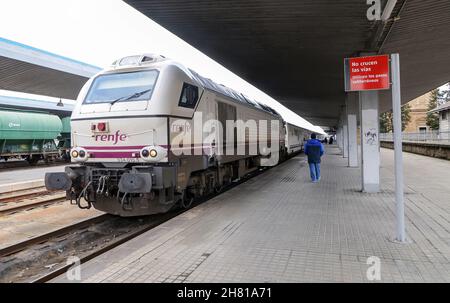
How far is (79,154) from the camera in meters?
7.24

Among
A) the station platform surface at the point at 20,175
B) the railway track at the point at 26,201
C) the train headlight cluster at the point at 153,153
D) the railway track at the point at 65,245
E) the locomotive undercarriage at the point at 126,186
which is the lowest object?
the railway track at the point at 65,245

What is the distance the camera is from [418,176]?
14359mm

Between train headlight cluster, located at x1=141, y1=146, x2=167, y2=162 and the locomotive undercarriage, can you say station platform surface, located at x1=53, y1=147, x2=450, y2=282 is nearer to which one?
the locomotive undercarriage

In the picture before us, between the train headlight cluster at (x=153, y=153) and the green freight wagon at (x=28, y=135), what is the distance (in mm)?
17029

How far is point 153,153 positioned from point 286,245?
9.51 ft

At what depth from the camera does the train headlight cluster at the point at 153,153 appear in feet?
21.4

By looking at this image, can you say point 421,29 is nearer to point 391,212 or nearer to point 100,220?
point 391,212

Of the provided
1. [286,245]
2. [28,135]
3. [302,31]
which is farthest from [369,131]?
[28,135]

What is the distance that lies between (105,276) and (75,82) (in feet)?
58.6

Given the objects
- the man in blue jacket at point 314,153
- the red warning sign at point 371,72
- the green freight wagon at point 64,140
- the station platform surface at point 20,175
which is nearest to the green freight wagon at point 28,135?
the green freight wagon at point 64,140

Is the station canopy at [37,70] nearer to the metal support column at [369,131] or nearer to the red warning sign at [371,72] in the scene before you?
the red warning sign at [371,72]

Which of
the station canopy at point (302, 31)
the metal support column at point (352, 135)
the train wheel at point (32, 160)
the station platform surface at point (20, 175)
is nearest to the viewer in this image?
the station canopy at point (302, 31)

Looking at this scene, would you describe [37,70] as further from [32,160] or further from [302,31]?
[302,31]

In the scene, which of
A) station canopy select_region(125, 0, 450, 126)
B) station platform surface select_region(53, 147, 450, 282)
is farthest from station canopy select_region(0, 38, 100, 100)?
station platform surface select_region(53, 147, 450, 282)
